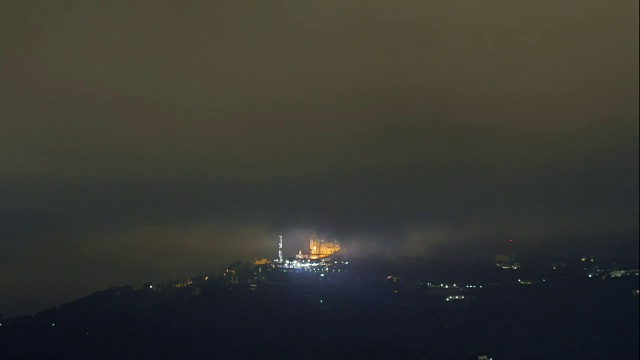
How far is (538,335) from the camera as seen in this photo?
25.0 feet

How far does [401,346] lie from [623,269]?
2.98m

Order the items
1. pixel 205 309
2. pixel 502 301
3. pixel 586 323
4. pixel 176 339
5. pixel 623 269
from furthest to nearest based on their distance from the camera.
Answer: pixel 205 309 < pixel 176 339 < pixel 502 301 < pixel 586 323 < pixel 623 269

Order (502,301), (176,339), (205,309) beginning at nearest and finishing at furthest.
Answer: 1. (502,301)
2. (176,339)
3. (205,309)

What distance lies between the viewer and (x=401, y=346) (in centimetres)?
884

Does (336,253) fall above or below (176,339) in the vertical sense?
above

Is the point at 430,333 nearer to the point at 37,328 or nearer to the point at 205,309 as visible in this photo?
the point at 205,309

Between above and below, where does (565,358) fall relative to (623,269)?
below

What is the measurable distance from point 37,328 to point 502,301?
23.7ft

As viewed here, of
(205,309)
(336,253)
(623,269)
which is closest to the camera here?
(623,269)

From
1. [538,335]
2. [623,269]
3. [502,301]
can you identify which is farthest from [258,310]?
[623,269]

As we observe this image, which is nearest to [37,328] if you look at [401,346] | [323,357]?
[323,357]

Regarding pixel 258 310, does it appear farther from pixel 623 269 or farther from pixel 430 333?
pixel 623 269

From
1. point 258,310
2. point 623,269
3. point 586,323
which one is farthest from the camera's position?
point 258,310

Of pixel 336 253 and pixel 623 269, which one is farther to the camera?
pixel 336 253
